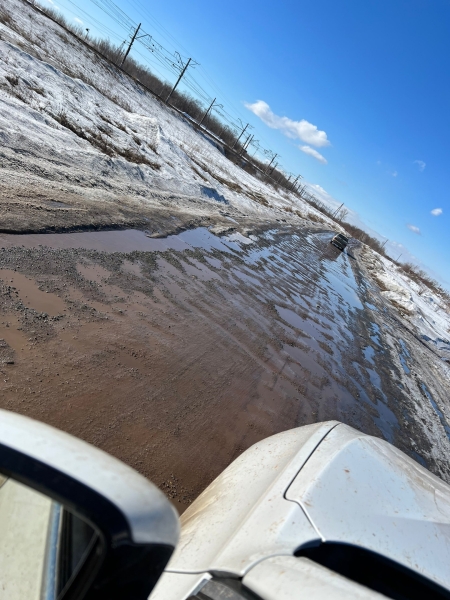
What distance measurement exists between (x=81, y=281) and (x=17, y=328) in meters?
1.49

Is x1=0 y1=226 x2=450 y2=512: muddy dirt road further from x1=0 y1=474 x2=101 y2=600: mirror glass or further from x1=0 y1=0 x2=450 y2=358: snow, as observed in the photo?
x1=0 y1=0 x2=450 y2=358: snow

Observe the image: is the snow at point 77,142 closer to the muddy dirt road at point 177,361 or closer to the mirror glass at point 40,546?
the muddy dirt road at point 177,361

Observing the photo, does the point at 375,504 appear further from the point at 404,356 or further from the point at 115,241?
the point at 404,356

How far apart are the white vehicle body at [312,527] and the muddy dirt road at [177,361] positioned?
1.23m

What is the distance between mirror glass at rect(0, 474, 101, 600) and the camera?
99 centimetres

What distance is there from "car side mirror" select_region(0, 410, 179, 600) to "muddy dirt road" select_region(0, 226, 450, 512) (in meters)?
2.02

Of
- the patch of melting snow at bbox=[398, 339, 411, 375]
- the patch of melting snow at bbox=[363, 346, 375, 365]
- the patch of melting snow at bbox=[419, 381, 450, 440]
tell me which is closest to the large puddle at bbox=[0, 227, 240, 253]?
the patch of melting snow at bbox=[363, 346, 375, 365]

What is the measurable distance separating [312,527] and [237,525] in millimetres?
379

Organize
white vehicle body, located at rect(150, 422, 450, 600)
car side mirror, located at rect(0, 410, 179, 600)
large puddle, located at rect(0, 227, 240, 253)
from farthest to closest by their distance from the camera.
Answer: large puddle, located at rect(0, 227, 240, 253), white vehicle body, located at rect(150, 422, 450, 600), car side mirror, located at rect(0, 410, 179, 600)

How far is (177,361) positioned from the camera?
4621 millimetres

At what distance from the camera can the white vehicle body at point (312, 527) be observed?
144 cm

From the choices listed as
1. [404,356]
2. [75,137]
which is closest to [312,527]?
[404,356]

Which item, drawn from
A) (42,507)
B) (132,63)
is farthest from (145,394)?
(132,63)

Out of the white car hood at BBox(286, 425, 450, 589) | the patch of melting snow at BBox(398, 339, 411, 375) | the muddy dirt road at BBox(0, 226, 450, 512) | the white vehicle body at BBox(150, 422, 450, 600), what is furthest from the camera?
the patch of melting snow at BBox(398, 339, 411, 375)
